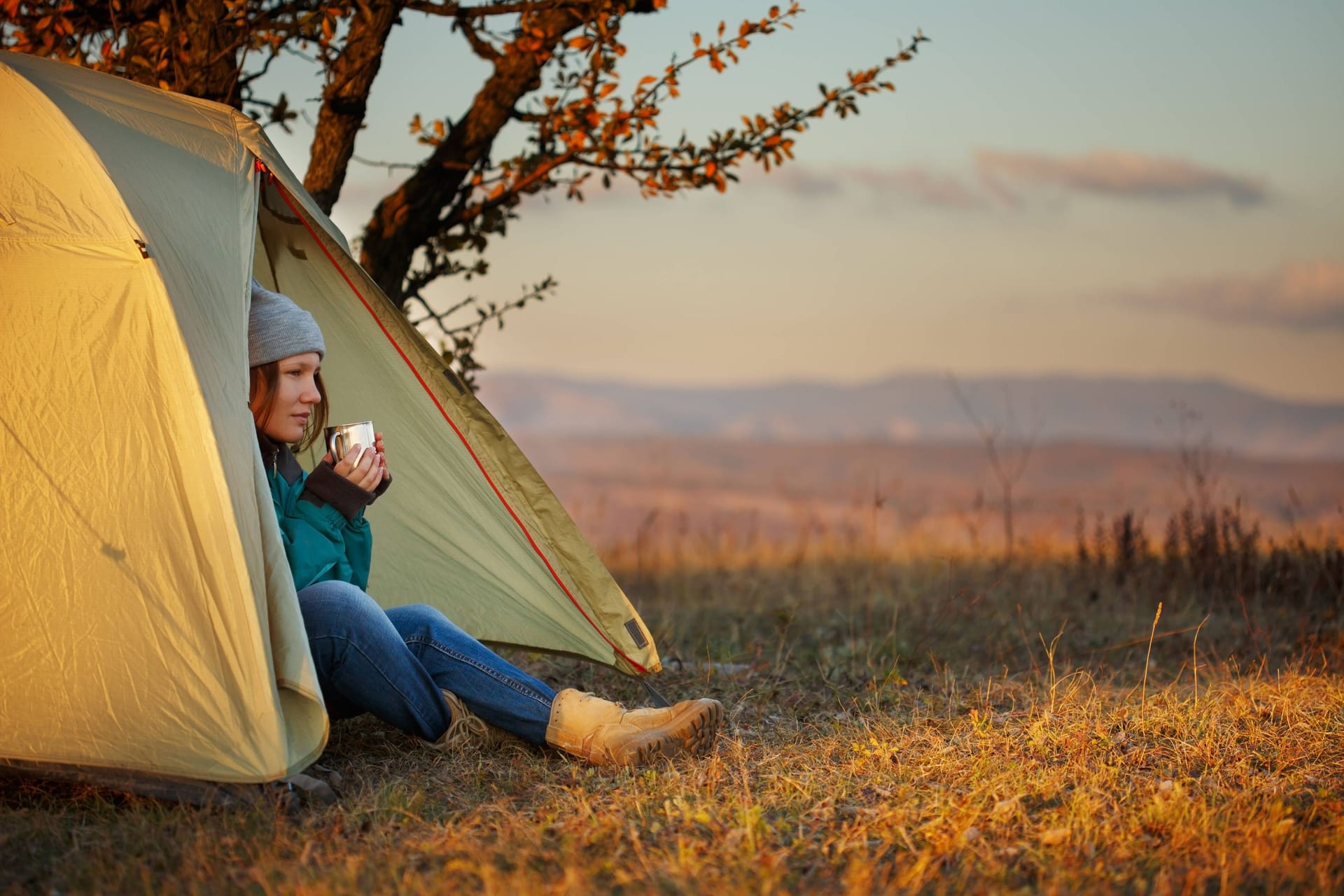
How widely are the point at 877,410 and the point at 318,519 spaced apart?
88452 millimetres

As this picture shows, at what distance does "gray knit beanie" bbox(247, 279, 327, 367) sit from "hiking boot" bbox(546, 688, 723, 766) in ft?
4.33

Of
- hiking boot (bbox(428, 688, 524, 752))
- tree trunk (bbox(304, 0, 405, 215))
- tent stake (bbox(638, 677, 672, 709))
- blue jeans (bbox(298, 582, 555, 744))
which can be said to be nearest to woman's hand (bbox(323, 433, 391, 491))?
blue jeans (bbox(298, 582, 555, 744))

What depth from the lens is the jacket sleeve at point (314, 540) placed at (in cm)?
327

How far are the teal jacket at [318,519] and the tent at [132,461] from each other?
294 millimetres

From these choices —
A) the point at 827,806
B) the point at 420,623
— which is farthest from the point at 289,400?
the point at 827,806

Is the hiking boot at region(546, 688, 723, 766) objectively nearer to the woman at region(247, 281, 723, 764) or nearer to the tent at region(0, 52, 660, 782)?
the woman at region(247, 281, 723, 764)

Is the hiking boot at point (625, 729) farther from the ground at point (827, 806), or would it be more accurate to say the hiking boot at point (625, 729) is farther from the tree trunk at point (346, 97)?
the tree trunk at point (346, 97)

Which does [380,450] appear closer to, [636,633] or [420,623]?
[420,623]

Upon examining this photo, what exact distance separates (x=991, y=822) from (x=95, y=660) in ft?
7.65

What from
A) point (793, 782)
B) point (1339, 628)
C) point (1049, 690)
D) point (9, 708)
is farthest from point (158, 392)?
point (1339, 628)

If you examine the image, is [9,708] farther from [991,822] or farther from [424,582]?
[991,822]

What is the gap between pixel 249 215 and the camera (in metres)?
3.34

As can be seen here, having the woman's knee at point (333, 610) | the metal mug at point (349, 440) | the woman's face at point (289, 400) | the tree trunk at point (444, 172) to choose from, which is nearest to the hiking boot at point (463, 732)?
→ the woman's knee at point (333, 610)

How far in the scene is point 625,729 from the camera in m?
3.32
